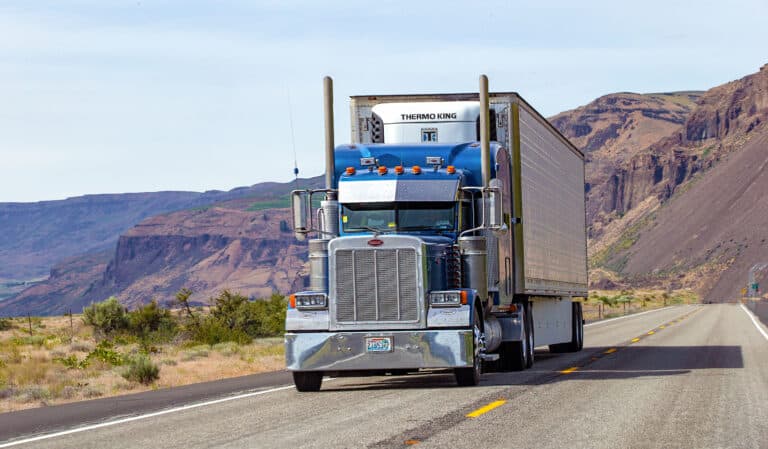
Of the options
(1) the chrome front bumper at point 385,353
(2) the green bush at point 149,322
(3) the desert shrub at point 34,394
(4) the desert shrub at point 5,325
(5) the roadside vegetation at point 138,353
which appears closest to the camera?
(1) the chrome front bumper at point 385,353

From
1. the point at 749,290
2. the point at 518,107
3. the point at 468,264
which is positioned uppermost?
the point at 518,107

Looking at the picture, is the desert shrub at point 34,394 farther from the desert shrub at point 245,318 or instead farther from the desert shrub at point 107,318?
the desert shrub at point 107,318

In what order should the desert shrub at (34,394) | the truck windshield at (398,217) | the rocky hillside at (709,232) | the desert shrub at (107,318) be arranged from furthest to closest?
the rocky hillside at (709,232) < the desert shrub at (107,318) < the desert shrub at (34,394) < the truck windshield at (398,217)

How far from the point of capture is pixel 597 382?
1769 cm

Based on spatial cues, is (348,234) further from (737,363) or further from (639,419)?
(737,363)

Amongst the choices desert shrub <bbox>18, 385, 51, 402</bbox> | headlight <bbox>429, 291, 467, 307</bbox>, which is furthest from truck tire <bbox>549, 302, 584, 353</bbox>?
desert shrub <bbox>18, 385, 51, 402</bbox>

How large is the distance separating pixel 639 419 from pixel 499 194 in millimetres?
5508

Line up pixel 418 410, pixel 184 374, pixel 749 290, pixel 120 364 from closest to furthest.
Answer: pixel 418 410, pixel 184 374, pixel 120 364, pixel 749 290

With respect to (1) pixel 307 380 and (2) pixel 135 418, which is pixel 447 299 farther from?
(2) pixel 135 418

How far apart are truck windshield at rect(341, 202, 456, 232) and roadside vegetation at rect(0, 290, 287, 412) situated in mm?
5565

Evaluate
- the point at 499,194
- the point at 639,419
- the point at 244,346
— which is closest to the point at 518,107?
the point at 499,194

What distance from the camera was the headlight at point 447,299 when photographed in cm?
1645

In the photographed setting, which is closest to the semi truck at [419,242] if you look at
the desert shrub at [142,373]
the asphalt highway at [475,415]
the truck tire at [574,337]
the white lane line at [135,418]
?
the asphalt highway at [475,415]

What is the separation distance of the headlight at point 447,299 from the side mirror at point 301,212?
2.14 meters
